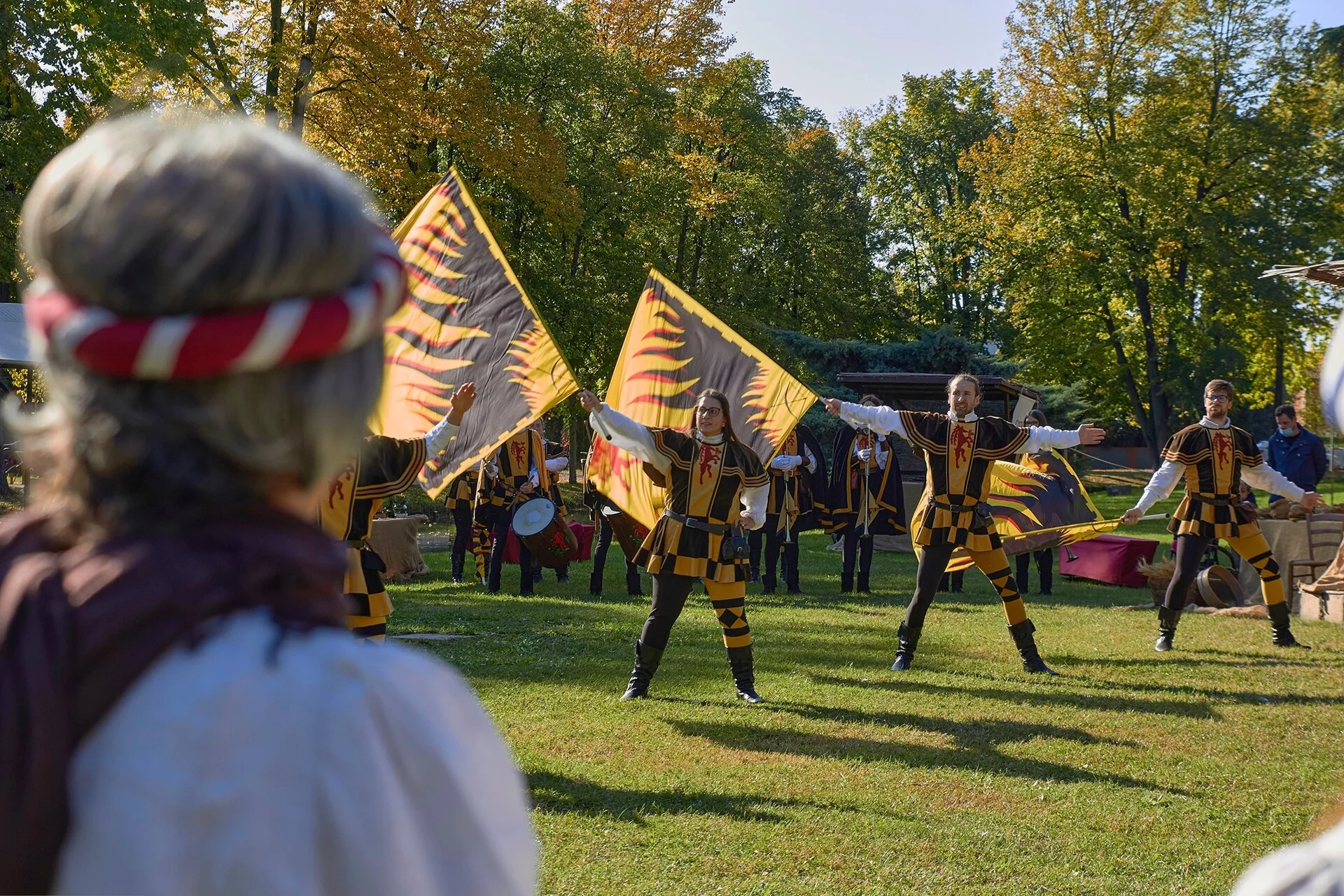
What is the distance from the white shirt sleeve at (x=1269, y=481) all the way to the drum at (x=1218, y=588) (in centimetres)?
243

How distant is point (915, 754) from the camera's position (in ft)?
21.0

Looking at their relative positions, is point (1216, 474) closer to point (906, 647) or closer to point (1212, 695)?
point (1212, 695)

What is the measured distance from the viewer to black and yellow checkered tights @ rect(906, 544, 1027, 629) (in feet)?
28.1

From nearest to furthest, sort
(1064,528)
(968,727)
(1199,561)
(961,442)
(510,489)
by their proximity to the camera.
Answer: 1. (968,727)
2. (961,442)
3. (1199,561)
4. (1064,528)
5. (510,489)

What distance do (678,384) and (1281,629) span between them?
511 centimetres

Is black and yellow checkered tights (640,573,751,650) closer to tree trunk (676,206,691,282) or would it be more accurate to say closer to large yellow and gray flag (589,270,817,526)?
large yellow and gray flag (589,270,817,526)

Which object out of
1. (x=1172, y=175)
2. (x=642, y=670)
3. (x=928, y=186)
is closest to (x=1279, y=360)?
(x=1172, y=175)

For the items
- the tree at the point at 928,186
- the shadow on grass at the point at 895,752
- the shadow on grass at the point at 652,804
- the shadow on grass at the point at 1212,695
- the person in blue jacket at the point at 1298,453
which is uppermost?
the tree at the point at 928,186

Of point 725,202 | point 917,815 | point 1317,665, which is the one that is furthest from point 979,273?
point 917,815

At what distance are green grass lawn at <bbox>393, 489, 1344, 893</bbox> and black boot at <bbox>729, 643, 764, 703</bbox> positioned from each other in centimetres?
20

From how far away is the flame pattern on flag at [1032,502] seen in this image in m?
12.6

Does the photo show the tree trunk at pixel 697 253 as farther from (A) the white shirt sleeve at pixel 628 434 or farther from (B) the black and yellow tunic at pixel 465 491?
(A) the white shirt sleeve at pixel 628 434

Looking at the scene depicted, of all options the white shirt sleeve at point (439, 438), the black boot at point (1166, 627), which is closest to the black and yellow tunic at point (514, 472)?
the black boot at point (1166, 627)

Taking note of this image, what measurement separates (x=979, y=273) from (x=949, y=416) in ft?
94.0
